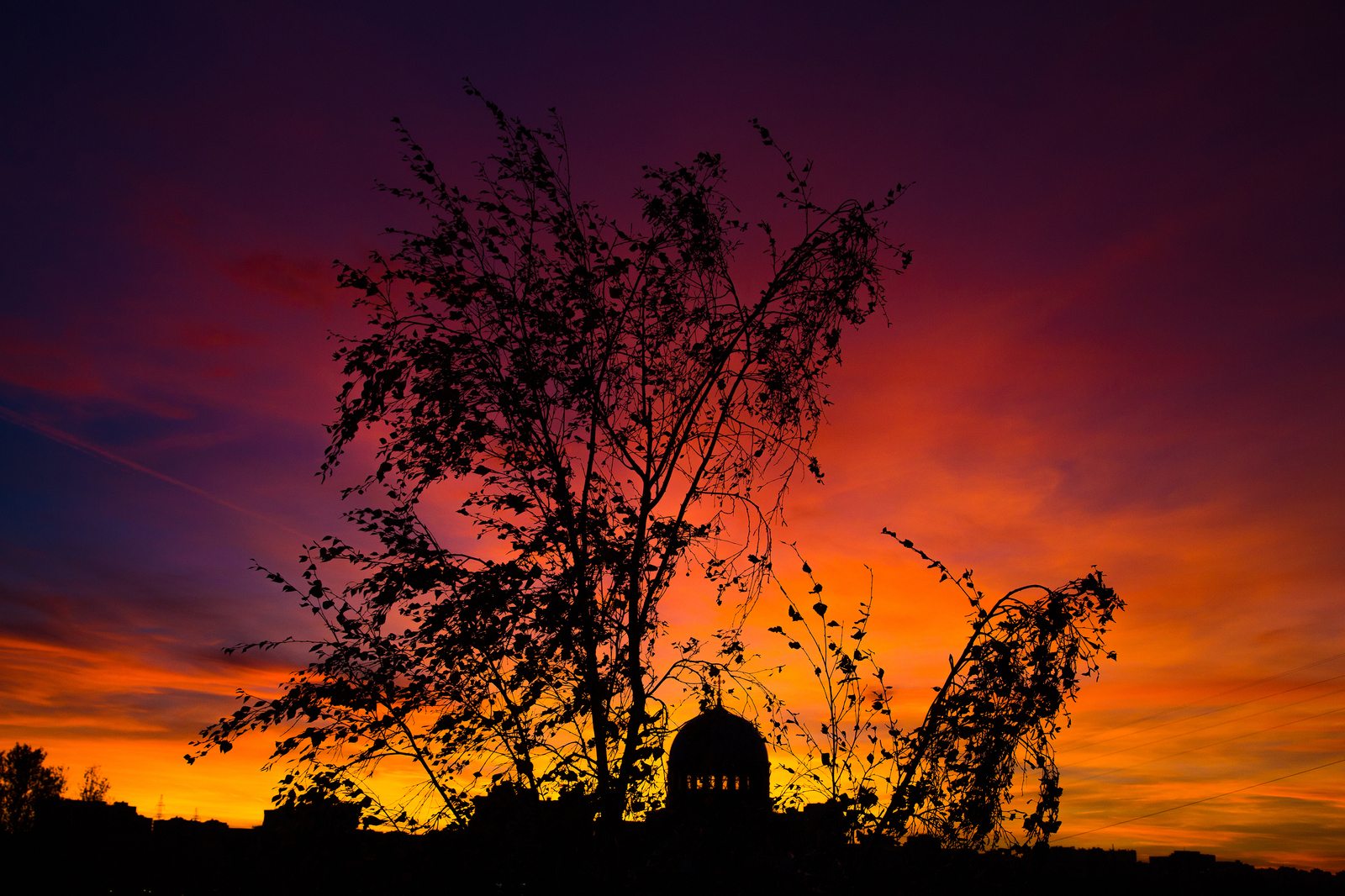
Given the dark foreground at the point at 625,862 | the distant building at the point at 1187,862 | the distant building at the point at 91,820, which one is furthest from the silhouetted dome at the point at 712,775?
the distant building at the point at 1187,862

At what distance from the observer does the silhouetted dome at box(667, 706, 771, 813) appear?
9234mm

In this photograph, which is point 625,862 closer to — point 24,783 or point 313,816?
point 313,816

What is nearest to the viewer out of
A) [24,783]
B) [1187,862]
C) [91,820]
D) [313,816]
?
[313,816]

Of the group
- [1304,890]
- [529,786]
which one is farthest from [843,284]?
[1304,890]

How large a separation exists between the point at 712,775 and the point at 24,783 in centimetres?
10428

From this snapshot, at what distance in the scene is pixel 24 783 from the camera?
82.1 metres

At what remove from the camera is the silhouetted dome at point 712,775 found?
9.23m

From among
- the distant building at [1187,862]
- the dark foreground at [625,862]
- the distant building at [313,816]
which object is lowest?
the distant building at [1187,862]

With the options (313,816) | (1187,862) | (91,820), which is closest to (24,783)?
(91,820)

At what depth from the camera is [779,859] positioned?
1042cm

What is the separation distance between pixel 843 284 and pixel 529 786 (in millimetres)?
7592

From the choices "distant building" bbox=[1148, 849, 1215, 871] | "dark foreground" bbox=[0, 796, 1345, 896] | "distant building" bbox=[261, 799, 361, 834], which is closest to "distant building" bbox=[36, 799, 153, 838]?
"dark foreground" bbox=[0, 796, 1345, 896]

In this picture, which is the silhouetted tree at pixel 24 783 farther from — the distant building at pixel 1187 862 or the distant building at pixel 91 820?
the distant building at pixel 1187 862

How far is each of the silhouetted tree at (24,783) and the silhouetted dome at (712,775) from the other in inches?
3910
